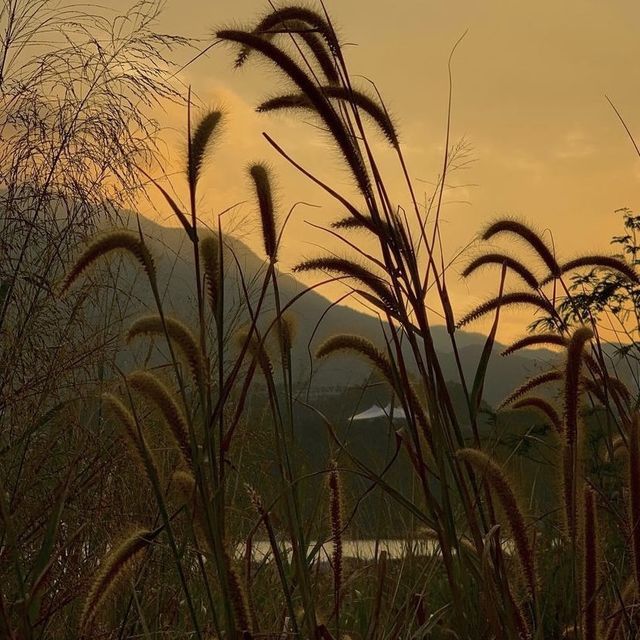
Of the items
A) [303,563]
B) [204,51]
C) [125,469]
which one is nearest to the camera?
[303,563]

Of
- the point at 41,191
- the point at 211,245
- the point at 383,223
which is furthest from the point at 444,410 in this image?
the point at 41,191

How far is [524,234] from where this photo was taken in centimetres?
184

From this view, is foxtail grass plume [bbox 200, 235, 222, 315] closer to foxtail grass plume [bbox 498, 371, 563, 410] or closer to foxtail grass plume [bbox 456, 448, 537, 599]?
foxtail grass plume [bbox 456, 448, 537, 599]

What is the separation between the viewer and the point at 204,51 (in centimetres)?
142

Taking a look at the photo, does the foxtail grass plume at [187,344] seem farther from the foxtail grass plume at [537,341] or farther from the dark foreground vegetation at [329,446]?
the foxtail grass plume at [537,341]

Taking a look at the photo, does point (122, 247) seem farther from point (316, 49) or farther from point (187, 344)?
point (316, 49)

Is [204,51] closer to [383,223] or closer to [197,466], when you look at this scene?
[383,223]

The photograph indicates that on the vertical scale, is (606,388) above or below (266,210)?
below

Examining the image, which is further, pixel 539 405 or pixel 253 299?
pixel 253 299

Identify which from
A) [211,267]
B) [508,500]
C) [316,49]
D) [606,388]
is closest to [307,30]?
[316,49]

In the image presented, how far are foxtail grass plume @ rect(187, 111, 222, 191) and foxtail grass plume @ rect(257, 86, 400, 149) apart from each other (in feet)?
0.26

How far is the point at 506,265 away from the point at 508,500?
2.04 ft

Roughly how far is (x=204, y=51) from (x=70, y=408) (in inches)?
76.8

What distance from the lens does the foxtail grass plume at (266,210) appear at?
143 cm
